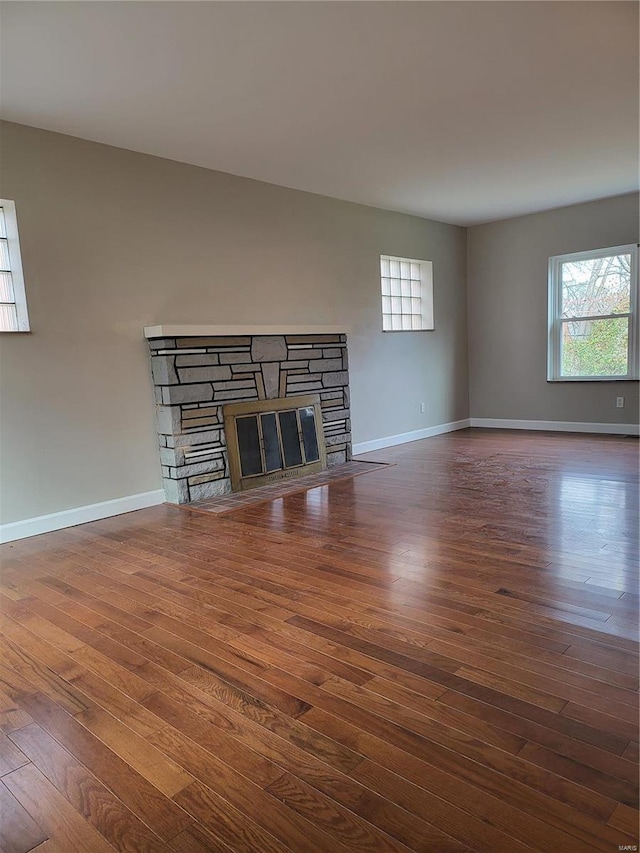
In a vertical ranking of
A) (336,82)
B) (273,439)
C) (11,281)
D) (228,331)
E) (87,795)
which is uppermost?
(336,82)

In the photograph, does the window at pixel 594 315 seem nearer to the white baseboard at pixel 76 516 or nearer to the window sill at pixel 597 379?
the window sill at pixel 597 379

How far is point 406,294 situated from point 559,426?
255 cm

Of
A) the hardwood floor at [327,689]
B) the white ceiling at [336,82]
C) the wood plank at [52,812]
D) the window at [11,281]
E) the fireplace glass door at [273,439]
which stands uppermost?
the white ceiling at [336,82]

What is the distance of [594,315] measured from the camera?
6672 mm

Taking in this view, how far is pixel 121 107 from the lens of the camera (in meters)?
3.42

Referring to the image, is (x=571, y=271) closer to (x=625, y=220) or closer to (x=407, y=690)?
(x=625, y=220)

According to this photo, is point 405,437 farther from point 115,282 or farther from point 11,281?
point 11,281

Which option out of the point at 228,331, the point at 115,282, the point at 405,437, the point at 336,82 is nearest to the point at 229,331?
the point at 228,331

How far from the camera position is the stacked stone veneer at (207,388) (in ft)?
14.1

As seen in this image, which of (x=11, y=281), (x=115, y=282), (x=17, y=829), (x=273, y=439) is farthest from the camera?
(x=273, y=439)

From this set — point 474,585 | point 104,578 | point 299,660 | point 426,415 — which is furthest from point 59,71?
point 426,415

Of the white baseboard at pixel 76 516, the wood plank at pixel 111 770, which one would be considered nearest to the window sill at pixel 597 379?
the white baseboard at pixel 76 516

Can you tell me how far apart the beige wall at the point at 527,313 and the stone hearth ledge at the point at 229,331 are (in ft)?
9.58

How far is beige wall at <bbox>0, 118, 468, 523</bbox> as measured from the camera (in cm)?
369
